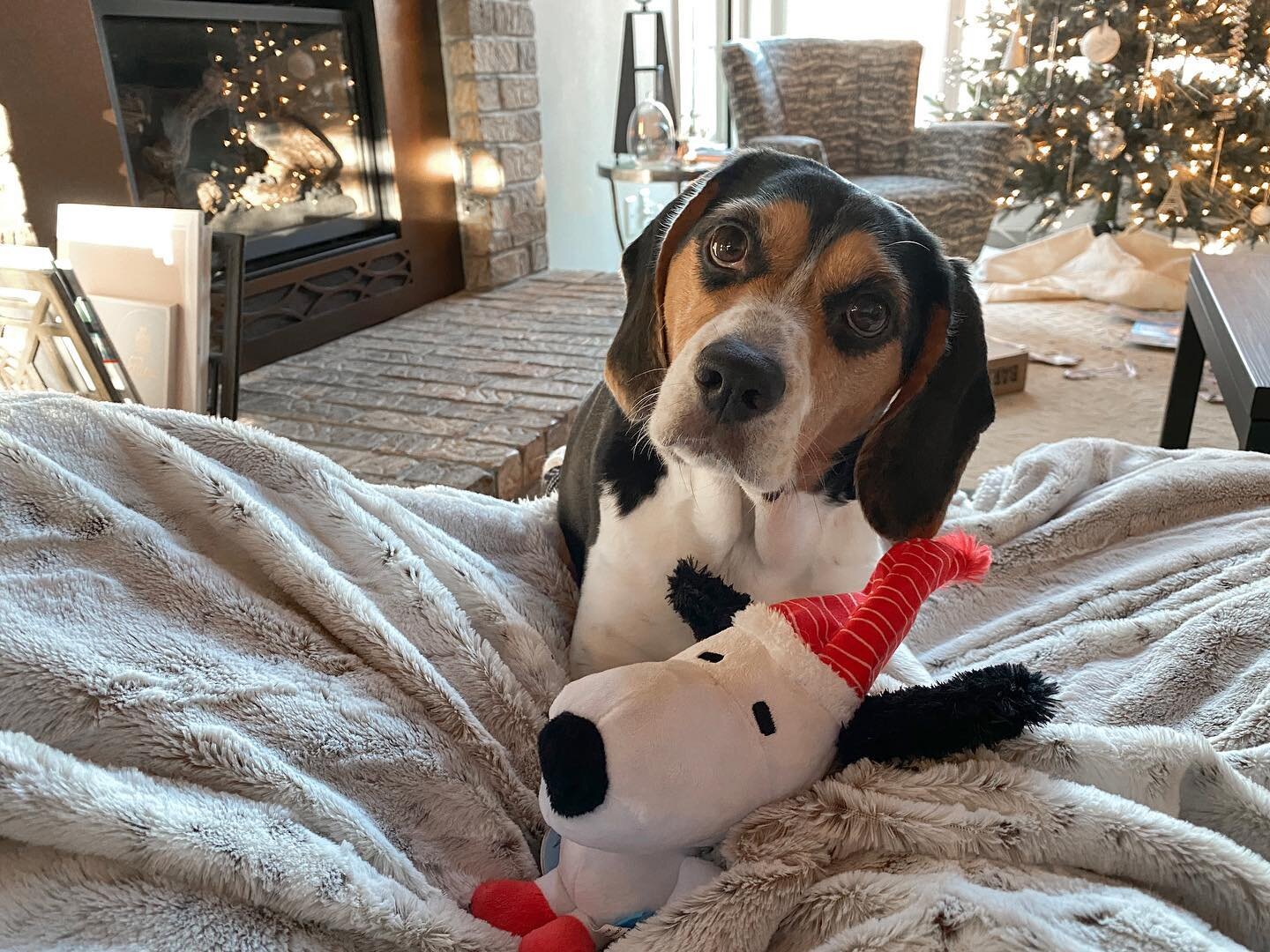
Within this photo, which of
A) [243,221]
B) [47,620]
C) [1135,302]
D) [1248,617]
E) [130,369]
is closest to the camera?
[47,620]

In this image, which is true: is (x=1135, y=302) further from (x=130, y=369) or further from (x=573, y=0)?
(x=130, y=369)

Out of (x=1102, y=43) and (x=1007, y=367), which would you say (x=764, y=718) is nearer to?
(x=1007, y=367)

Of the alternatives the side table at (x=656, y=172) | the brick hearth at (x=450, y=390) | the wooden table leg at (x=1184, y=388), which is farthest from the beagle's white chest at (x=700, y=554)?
the side table at (x=656, y=172)

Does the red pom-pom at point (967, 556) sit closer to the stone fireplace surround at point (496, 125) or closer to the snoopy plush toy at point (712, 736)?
the snoopy plush toy at point (712, 736)

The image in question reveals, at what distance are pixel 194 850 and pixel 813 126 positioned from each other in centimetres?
507

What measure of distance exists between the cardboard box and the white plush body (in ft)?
9.78

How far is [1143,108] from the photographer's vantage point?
4703 mm

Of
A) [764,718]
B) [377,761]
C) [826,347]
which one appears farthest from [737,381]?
[377,761]

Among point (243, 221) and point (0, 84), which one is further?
point (243, 221)

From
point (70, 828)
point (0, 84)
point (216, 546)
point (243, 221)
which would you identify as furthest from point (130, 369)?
point (70, 828)

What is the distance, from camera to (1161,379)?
375 cm

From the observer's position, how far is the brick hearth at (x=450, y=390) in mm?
2480

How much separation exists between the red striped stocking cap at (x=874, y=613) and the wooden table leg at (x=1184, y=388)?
209cm

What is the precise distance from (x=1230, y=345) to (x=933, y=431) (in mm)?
1192
